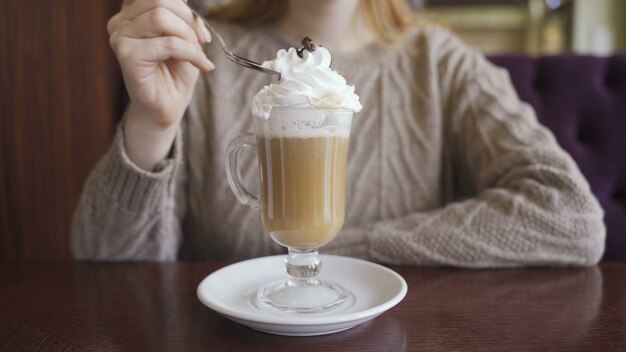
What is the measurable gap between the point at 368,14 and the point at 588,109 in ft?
2.27

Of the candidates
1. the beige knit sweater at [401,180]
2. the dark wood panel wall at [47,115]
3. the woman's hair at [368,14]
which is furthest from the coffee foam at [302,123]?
the dark wood panel wall at [47,115]

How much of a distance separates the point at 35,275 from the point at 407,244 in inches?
28.0

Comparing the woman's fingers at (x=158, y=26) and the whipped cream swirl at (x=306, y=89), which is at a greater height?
the woman's fingers at (x=158, y=26)

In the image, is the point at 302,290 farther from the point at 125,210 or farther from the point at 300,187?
the point at 125,210

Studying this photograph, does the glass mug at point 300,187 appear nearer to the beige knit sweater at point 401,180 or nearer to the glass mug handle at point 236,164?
the glass mug handle at point 236,164

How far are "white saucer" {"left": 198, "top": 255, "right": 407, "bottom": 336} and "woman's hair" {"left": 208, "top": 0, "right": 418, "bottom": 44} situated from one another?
85 centimetres

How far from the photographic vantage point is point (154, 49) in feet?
2.90

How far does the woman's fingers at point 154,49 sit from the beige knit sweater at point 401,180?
21 centimetres

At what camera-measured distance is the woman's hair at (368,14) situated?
4.93 feet

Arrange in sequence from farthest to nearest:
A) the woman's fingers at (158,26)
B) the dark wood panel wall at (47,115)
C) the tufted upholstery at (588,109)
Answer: the dark wood panel wall at (47,115)
the tufted upholstery at (588,109)
the woman's fingers at (158,26)

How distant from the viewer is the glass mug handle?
81cm

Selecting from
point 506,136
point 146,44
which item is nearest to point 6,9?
point 146,44

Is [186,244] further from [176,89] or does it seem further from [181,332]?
[181,332]

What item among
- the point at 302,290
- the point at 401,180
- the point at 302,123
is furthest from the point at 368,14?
the point at 302,290
